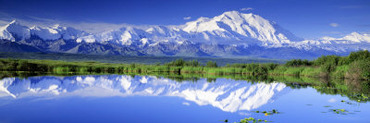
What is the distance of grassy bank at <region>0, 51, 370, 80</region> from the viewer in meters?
42.8

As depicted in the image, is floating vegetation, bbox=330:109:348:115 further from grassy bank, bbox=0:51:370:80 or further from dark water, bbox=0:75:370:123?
grassy bank, bbox=0:51:370:80

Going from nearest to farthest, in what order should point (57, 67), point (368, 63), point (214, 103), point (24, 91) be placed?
point (214, 103) < point (24, 91) < point (368, 63) < point (57, 67)

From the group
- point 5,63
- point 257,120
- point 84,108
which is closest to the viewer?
point 257,120

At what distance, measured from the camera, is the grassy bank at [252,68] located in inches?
1686

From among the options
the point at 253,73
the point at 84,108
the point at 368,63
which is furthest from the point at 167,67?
the point at 84,108

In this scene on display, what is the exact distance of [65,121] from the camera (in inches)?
470

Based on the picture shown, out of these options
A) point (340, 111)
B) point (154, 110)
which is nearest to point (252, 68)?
point (340, 111)

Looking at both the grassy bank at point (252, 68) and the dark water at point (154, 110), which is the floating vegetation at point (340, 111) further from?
the grassy bank at point (252, 68)

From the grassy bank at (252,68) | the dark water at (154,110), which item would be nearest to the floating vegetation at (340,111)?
the dark water at (154,110)

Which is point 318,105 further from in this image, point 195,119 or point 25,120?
point 25,120

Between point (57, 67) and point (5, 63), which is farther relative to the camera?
point (57, 67)

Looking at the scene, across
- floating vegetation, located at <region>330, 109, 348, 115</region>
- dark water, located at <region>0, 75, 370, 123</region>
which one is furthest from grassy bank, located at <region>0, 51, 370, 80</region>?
floating vegetation, located at <region>330, 109, 348, 115</region>

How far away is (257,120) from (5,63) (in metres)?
40.5

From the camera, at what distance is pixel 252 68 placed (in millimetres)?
55500
